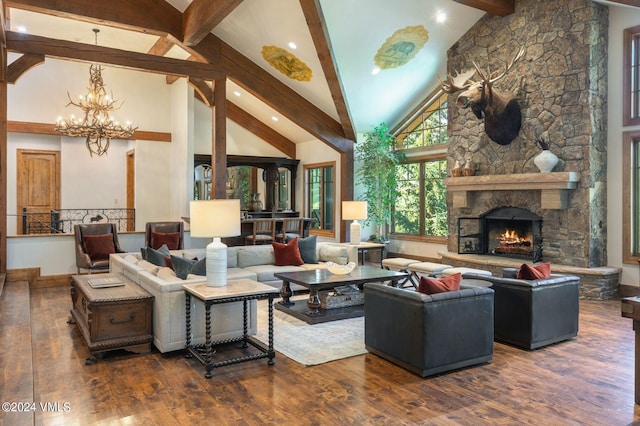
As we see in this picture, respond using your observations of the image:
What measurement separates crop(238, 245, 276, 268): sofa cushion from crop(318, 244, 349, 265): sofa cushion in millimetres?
844

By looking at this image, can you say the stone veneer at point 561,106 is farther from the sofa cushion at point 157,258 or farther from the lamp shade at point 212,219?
the sofa cushion at point 157,258

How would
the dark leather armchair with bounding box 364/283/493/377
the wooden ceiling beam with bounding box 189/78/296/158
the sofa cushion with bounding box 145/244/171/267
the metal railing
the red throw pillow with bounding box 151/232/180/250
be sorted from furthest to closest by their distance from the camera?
1. the wooden ceiling beam with bounding box 189/78/296/158
2. the metal railing
3. the red throw pillow with bounding box 151/232/180/250
4. the sofa cushion with bounding box 145/244/171/267
5. the dark leather armchair with bounding box 364/283/493/377

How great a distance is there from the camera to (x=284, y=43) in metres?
7.85

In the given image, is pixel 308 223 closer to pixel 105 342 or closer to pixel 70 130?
pixel 70 130

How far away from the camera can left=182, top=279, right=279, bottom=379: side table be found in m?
3.76

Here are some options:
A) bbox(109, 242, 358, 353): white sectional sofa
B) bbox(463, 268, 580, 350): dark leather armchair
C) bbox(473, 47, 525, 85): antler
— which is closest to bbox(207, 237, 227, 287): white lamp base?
bbox(109, 242, 358, 353): white sectional sofa

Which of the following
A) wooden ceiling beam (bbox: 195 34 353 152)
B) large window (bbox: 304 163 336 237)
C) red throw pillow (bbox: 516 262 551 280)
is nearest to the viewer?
red throw pillow (bbox: 516 262 551 280)

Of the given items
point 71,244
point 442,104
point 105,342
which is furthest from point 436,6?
point 71,244

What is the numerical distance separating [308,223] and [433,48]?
445 centimetres

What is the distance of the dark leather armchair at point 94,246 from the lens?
727cm

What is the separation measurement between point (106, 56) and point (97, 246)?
3.03m

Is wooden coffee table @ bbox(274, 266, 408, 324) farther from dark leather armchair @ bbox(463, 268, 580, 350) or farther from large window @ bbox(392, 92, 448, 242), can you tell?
large window @ bbox(392, 92, 448, 242)

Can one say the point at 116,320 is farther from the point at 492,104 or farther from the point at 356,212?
the point at 492,104

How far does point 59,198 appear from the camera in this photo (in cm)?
1100
